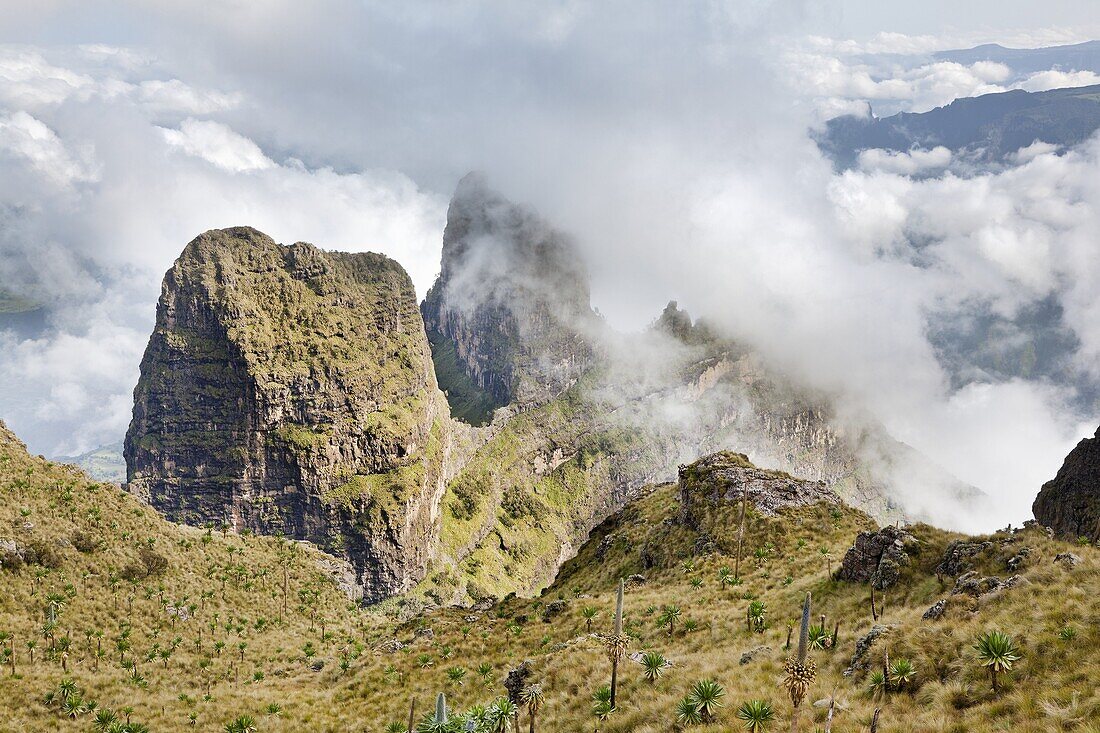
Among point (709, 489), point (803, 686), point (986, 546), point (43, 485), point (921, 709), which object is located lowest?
point (921, 709)

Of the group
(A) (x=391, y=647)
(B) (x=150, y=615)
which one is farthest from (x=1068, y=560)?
(B) (x=150, y=615)

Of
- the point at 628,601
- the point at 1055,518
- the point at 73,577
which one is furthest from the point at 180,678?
the point at 1055,518

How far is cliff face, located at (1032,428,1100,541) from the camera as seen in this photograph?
300 ft

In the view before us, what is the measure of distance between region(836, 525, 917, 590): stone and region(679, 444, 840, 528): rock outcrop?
68.9ft

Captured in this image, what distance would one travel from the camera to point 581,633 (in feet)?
177

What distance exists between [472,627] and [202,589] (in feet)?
176

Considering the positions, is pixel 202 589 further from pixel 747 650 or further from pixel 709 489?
pixel 747 650

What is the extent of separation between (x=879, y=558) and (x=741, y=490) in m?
28.0

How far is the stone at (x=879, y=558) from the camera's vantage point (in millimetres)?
43281

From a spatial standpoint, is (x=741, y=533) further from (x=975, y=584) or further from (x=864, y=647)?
(x=864, y=647)

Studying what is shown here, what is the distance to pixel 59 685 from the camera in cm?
5419

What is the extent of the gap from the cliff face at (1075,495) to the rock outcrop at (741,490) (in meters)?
49.0

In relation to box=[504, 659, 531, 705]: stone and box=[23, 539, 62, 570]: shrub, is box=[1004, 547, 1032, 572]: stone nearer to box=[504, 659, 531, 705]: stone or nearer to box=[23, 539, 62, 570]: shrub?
box=[504, 659, 531, 705]: stone

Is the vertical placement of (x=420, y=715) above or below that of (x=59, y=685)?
below
